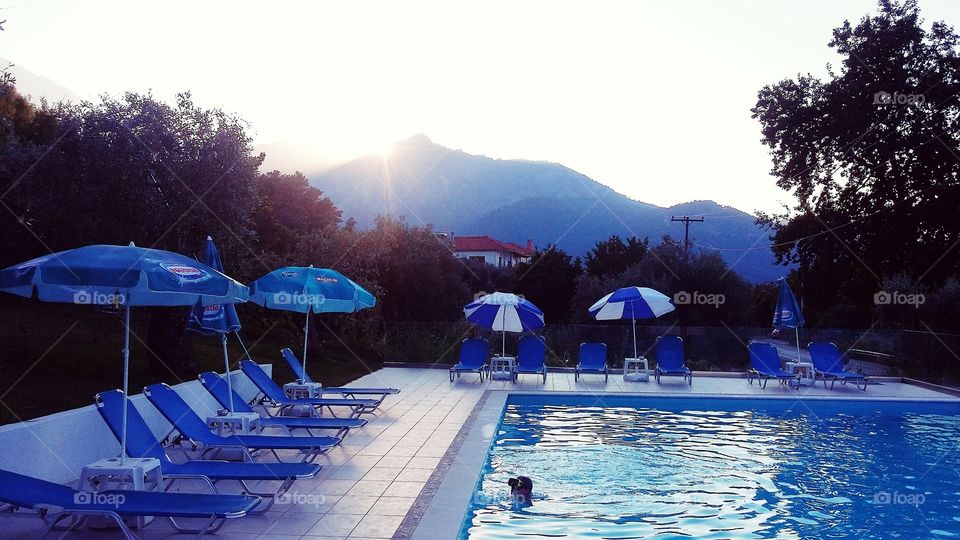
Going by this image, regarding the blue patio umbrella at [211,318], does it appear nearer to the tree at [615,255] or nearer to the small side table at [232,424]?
the small side table at [232,424]

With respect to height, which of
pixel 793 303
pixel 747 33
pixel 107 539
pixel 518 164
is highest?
pixel 518 164

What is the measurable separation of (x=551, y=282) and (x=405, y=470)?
38.5 m

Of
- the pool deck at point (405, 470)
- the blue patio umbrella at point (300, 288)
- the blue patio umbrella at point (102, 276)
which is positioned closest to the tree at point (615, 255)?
the pool deck at point (405, 470)

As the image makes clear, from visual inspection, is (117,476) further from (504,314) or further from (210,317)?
(504,314)

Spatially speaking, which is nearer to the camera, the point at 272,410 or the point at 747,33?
the point at 272,410

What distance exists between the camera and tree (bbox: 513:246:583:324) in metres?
44.7

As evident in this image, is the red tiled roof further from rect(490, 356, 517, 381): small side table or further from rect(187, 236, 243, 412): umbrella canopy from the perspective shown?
rect(187, 236, 243, 412): umbrella canopy

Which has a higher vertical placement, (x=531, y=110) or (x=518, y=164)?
(x=518, y=164)

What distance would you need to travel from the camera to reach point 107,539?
16.4 ft

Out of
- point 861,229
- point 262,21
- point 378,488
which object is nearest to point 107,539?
point 378,488

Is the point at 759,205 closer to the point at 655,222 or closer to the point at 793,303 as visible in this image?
the point at 793,303

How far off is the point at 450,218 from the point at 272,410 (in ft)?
380

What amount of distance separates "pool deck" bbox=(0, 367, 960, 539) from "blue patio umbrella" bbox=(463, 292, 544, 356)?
51.3 inches

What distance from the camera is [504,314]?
15.1m
